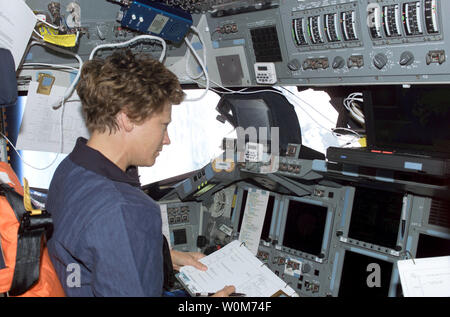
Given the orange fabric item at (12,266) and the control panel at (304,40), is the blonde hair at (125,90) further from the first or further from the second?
the control panel at (304,40)

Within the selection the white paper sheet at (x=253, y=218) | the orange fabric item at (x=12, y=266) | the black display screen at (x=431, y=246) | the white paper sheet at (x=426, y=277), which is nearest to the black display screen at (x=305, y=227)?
the white paper sheet at (x=253, y=218)

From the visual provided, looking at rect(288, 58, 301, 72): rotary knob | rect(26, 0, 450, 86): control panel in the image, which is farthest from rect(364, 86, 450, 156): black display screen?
rect(288, 58, 301, 72): rotary knob

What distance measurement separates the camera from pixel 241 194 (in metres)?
3.63

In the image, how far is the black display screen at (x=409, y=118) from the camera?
2.08 metres

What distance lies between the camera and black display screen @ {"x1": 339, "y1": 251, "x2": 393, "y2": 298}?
2670 millimetres

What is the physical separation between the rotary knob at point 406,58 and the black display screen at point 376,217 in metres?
1.10

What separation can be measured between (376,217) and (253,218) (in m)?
1.05

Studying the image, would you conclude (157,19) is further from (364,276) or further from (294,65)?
(364,276)

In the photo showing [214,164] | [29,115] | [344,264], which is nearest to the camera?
[29,115]

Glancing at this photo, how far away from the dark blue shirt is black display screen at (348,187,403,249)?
1.80m

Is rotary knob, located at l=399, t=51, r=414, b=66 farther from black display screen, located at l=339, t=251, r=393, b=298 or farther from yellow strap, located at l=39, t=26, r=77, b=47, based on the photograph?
yellow strap, located at l=39, t=26, r=77, b=47
